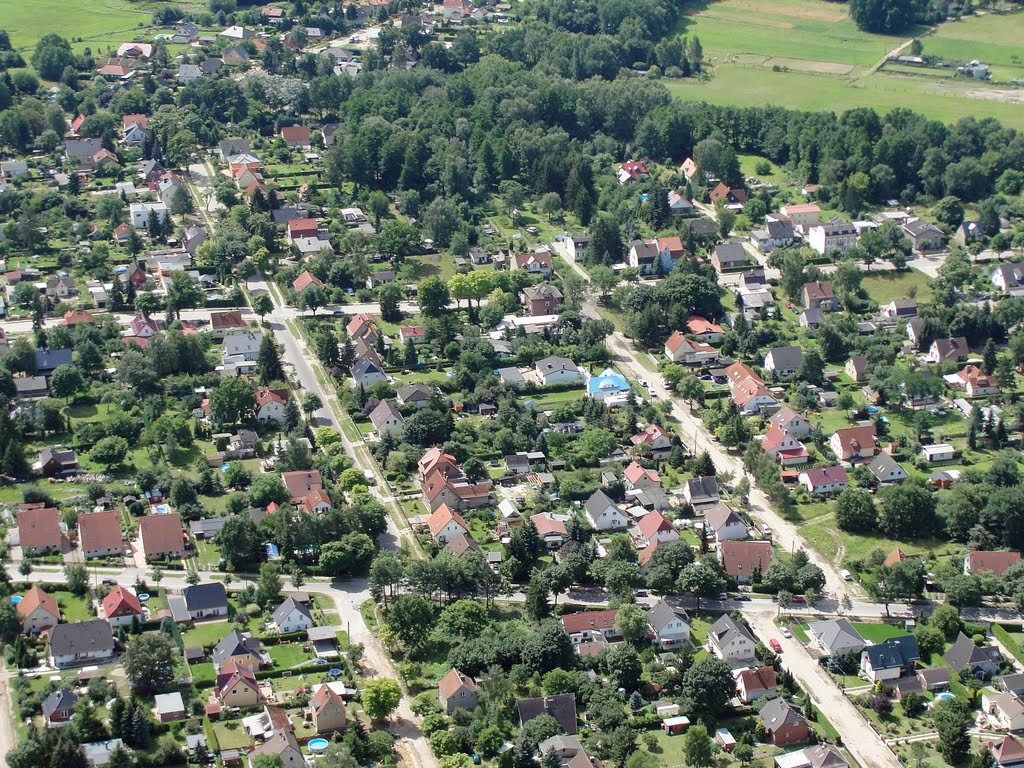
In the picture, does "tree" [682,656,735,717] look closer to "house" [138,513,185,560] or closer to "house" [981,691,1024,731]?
"house" [981,691,1024,731]

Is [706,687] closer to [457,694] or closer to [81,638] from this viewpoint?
[457,694]

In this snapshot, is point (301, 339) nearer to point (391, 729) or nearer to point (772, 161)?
point (391, 729)

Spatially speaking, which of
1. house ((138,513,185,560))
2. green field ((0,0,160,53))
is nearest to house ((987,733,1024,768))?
house ((138,513,185,560))

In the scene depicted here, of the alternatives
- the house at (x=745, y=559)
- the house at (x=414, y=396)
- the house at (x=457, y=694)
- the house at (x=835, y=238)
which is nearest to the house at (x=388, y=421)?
the house at (x=414, y=396)

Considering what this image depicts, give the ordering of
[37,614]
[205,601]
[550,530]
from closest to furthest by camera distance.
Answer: [37,614] → [205,601] → [550,530]

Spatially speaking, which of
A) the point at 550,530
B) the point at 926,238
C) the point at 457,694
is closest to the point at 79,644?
the point at 457,694
